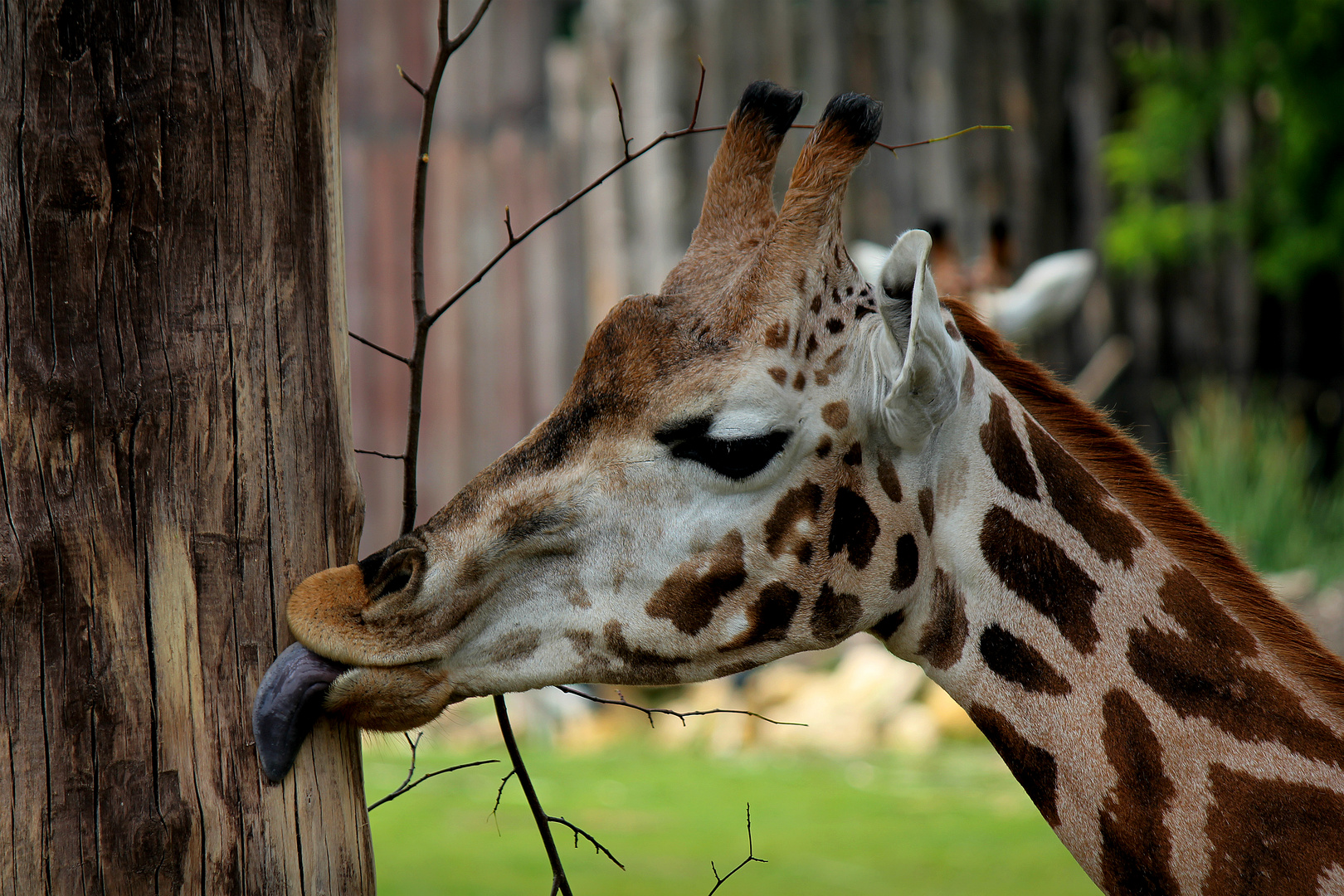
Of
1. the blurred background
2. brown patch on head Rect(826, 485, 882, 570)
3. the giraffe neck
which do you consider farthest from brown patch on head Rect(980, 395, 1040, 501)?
the blurred background

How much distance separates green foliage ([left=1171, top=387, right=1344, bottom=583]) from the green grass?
2425 mm

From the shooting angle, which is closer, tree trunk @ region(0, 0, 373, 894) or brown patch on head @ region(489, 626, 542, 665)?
tree trunk @ region(0, 0, 373, 894)

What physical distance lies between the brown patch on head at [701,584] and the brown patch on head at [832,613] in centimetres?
15

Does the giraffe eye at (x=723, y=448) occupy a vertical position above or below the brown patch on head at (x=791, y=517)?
above

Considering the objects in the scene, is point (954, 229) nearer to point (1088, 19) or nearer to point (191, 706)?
point (1088, 19)

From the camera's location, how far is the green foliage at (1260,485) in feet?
24.3

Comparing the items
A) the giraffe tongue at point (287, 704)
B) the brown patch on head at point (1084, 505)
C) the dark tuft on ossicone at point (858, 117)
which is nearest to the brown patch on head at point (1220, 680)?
the brown patch on head at point (1084, 505)

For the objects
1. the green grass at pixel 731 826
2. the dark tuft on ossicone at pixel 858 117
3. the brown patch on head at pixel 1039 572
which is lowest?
the green grass at pixel 731 826

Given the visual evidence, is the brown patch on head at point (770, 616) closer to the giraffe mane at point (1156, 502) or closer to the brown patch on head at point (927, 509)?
the brown patch on head at point (927, 509)

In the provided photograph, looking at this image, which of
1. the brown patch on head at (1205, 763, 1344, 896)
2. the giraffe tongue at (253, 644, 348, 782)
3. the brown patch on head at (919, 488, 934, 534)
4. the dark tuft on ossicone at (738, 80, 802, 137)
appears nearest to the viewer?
the giraffe tongue at (253, 644, 348, 782)

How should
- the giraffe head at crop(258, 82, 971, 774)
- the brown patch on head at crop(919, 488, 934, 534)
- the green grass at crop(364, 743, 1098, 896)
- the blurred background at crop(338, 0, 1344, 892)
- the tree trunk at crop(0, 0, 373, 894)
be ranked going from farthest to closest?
1. the blurred background at crop(338, 0, 1344, 892)
2. the green grass at crop(364, 743, 1098, 896)
3. the brown patch on head at crop(919, 488, 934, 534)
4. the giraffe head at crop(258, 82, 971, 774)
5. the tree trunk at crop(0, 0, 373, 894)

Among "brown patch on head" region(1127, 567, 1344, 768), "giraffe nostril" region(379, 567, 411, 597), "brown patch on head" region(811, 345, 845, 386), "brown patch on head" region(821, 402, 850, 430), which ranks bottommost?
"brown patch on head" region(1127, 567, 1344, 768)

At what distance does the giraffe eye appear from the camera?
1.99 m

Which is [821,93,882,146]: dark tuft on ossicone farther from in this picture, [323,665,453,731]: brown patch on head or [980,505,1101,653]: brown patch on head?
[323,665,453,731]: brown patch on head
